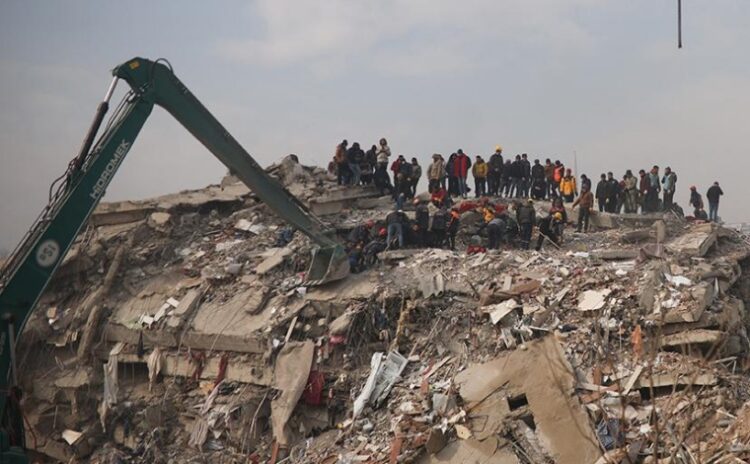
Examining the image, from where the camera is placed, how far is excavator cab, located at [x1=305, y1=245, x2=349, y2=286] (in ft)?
39.3

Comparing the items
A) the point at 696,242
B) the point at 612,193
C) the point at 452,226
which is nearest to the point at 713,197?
the point at 612,193

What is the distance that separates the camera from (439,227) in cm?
1352

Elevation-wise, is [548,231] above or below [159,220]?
below

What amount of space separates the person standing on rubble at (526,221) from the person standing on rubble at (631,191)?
14.5 feet

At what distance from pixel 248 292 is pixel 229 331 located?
98cm

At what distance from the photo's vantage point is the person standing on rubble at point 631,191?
17.1m

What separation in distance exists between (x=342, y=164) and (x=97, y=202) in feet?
27.0

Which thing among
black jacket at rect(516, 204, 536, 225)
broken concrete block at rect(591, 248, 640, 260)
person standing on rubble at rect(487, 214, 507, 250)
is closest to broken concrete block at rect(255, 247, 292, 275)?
person standing on rubble at rect(487, 214, 507, 250)

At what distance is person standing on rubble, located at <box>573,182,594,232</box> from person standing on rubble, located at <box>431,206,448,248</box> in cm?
357

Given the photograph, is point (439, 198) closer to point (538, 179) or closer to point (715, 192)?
point (538, 179)

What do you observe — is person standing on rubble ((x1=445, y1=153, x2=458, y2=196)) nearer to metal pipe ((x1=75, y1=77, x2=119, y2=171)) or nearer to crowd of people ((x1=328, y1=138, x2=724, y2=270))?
crowd of people ((x1=328, y1=138, x2=724, y2=270))

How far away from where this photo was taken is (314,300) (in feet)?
38.5

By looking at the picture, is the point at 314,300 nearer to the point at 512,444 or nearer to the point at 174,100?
the point at 174,100

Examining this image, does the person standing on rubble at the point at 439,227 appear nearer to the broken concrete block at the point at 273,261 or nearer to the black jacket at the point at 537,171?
the broken concrete block at the point at 273,261
